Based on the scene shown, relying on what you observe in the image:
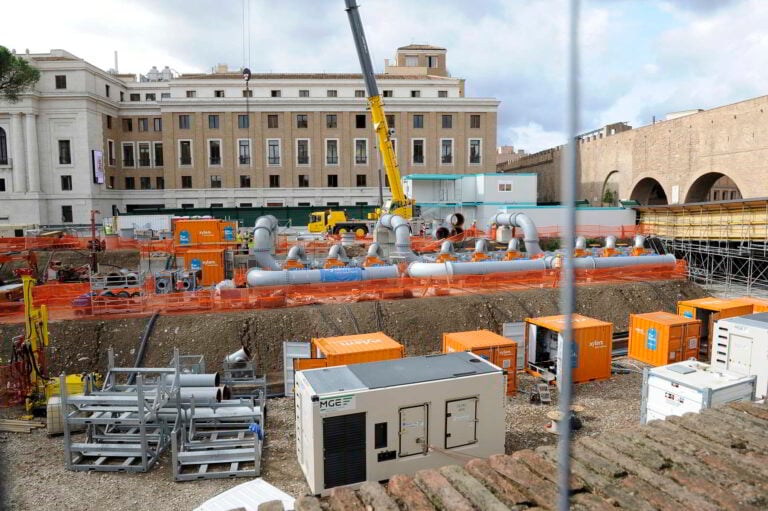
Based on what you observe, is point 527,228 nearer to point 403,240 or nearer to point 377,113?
point 403,240

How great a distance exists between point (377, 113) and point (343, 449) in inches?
1087

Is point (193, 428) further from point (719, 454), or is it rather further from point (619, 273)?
point (619, 273)

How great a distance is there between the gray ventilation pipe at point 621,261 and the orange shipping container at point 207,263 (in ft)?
59.1

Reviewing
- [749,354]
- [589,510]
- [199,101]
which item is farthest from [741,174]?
[199,101]

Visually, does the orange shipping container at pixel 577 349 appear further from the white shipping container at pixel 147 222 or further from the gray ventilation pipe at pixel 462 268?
the white shipping container at pixel 147 222

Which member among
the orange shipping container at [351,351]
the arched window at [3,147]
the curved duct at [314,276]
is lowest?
the orange shipping container at [351,351]

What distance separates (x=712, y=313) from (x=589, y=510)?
59.4 ft

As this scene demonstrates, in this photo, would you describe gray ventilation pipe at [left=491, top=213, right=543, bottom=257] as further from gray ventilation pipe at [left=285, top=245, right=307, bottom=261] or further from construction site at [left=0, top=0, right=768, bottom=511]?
gray ventilation pipe at [left=285, top=245, right=307, bottom=261]

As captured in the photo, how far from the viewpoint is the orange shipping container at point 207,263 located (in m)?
25.8

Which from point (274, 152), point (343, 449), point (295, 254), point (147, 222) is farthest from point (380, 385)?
point (274, 152)

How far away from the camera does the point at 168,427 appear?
41.2ft

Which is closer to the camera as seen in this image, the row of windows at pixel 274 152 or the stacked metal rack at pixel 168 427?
the stacked metal rack at pixel 168 427

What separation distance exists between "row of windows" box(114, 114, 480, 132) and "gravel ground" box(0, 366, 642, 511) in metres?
50.8

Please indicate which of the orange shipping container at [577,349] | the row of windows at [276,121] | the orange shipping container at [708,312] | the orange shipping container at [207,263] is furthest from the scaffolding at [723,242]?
the row of windows at [276,121]
